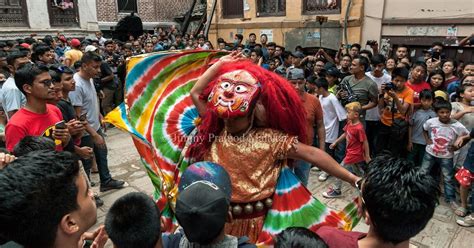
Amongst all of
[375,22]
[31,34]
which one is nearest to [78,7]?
[31,34]

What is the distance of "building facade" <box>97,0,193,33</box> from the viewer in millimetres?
17172

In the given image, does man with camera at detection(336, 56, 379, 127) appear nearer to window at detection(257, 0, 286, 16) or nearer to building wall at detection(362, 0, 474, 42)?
building wall at detection(362, 0, 474, 42)

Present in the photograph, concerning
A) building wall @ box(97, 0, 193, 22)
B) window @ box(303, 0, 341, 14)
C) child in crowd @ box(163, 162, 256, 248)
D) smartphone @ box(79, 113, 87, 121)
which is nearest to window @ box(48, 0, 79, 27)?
building wall @ box(97, 0, 193, 22)

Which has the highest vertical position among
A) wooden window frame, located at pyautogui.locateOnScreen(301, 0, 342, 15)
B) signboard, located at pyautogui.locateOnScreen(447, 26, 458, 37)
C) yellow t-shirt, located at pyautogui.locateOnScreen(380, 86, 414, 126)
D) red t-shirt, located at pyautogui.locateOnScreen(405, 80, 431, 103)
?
wooden window frame, located at pyautogui.locateOnScreen(301, 0, 342, 15)

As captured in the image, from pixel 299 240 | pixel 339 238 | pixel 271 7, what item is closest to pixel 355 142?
pixel 339 238

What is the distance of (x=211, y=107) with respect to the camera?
6.50ft

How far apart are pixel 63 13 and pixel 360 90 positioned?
13926 mm

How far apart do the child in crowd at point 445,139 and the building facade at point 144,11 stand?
A: 16.4 meters

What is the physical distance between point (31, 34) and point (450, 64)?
1388 cm

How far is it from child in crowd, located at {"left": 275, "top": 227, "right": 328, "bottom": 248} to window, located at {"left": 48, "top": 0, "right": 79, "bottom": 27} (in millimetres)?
15488

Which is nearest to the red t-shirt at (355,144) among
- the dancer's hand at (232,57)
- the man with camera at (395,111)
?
the man with camera at (395,111)

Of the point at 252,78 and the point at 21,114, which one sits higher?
the point at 252,78

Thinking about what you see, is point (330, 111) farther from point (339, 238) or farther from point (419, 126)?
point (339, 238)

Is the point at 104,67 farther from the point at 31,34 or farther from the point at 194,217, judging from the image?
the point at 31,34
